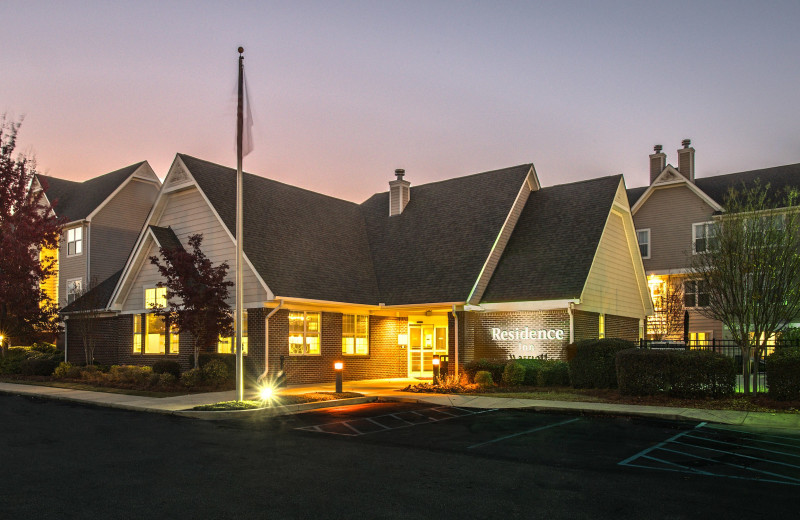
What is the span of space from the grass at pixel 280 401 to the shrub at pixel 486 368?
14.0 ft

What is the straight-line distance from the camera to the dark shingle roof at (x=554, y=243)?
23094 millimetres

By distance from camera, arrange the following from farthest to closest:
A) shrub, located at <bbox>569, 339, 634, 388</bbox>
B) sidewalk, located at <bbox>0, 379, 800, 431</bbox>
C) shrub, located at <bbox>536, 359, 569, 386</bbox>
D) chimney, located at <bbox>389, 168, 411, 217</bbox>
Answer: chimney, located at <bbox>389, 168, 411, 217</bbox>, shrub, located at <bbox>536, 359, 569, 386</bbox>, shrub, located at <bbox>569, 339, 634, 388</bbox>, sidewalk, located at <bbox>0, 379, 800, 431</bbox>

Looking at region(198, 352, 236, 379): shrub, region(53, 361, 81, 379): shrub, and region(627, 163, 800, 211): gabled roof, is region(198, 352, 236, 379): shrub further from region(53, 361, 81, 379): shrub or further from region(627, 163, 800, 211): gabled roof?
region(627, 163, 800, 211): gabled roof

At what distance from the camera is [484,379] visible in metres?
21.1

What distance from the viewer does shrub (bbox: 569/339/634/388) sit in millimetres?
19656

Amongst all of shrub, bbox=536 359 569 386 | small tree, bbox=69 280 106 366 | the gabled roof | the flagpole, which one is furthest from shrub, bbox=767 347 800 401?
small tree, bbox=69 280 106 366

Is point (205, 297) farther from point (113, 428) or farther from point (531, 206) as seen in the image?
point (531, 206)

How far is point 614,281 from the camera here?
2677 centimetres

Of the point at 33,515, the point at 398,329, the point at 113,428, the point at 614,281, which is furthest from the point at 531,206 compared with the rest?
the point at 33,515

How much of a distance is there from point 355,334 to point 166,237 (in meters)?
8.44

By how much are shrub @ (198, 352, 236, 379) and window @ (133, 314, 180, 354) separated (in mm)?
3725

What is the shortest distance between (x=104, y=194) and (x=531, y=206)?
23.8m

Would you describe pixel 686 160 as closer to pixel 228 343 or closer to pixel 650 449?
pixel 228 343

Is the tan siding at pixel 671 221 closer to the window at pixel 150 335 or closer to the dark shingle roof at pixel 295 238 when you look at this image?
the dark shingle roof at pixel 295 238
